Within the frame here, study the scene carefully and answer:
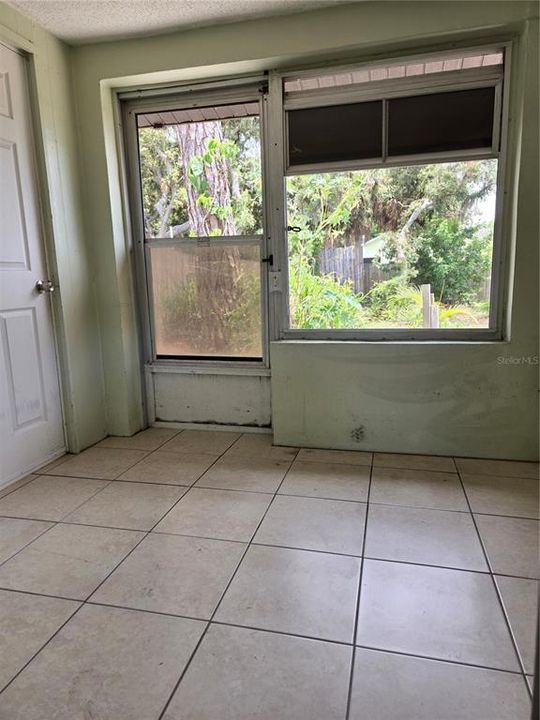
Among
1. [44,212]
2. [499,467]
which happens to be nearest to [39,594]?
[44,212]

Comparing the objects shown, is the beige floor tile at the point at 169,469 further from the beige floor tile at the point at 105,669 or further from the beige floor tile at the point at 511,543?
the beige floor tile at the point at 511,543

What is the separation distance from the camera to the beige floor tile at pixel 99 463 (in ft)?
8.27

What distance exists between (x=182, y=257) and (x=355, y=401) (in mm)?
1516

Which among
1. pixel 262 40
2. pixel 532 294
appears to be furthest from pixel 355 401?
pixel 262 40

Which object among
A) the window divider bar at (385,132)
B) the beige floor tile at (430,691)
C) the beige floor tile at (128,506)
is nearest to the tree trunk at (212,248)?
the window divider bar at (385,132)

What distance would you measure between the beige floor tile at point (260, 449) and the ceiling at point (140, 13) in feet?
8.16

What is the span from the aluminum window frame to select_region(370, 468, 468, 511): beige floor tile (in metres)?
1.10

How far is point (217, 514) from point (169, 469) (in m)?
0.62

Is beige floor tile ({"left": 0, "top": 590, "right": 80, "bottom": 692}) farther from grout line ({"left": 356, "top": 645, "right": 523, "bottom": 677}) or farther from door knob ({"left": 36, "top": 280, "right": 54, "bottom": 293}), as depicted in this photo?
door knob ({"left": 36, "top": 280, "right": 54, "bottom": 293})

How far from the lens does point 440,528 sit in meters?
1.87

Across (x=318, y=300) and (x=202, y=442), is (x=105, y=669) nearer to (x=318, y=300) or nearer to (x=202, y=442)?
(x=202, y=442)

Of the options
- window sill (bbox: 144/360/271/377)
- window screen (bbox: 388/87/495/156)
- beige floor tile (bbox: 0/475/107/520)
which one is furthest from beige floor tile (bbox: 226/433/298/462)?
window screen (bbox: 388/87/495/156)

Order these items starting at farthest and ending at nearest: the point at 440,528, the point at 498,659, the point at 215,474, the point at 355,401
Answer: the point at 355,401 < the point at 215,474 < the point at 440,528 < the point at 498,659

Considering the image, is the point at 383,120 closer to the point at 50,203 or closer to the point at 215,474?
the point at 50,203
